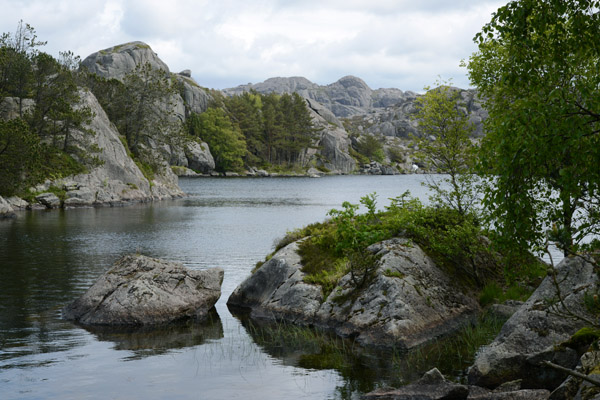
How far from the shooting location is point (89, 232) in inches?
1706

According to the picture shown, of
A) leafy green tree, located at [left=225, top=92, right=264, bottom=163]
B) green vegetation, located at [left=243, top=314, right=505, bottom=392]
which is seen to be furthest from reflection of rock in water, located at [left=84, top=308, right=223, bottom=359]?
leafy green tree, located at [left=225, top=92, right=264, bottom=163]

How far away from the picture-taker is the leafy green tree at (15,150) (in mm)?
53553

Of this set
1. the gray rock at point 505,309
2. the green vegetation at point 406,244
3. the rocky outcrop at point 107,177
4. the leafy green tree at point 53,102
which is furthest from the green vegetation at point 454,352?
the leafy green tree at point 53,102

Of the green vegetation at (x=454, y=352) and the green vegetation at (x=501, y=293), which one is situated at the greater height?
the green vegetation at (x=501, y=293)

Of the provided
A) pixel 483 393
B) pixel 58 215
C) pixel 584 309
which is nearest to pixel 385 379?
pixel 483 393

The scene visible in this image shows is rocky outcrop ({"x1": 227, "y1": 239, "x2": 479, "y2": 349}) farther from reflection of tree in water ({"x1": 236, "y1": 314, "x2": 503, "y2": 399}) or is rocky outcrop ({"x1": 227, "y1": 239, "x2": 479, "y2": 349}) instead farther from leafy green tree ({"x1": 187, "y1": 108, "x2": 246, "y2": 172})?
leafy green tree ({"x1": 187, "y1": 108, "x2": 246, "y2": 172})

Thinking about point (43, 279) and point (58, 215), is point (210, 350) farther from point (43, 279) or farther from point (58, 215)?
point (58, 215)

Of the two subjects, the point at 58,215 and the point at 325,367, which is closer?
the point at 325,367

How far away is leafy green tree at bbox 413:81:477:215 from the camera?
2119 cm

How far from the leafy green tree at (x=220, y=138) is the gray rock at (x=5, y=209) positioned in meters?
109

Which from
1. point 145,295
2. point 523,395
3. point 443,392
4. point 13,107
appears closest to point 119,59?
point 13,107

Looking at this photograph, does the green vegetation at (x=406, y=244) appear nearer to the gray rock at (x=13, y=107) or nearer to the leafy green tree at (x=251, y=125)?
the gray rock at (x=13, y=107)

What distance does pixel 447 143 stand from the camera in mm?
21547

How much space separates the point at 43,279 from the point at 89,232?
1852 centimetres
